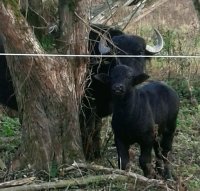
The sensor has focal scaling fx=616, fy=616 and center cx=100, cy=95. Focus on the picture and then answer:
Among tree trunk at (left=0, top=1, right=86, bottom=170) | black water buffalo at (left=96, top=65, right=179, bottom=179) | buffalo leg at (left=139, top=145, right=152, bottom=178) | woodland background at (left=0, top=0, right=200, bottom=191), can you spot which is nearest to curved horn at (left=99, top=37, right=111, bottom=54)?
woodland background at (left=0, top=0, right=200, bottom=191)

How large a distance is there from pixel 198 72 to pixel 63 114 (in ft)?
22.1

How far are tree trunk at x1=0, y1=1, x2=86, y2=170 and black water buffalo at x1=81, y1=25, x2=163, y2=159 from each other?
2.48 ft

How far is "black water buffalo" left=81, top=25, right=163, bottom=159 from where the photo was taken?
25.6 feet

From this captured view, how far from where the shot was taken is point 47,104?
22.2 feet

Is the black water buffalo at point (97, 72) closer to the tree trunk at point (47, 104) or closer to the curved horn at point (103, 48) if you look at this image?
the curved horn at point (103, 48)

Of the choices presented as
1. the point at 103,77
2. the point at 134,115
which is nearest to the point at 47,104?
the point at 103,77

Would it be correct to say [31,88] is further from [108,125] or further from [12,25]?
[108,125]

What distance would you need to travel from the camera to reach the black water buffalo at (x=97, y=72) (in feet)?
25.6

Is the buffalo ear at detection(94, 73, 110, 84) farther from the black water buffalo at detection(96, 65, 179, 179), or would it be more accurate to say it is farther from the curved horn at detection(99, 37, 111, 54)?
the curved horn at detection(99, 37, 111, 54)

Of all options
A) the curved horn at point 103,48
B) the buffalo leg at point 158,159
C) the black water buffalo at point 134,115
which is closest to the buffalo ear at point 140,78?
the black water buffalo at point 134,115

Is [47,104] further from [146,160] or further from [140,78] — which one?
[146,160]

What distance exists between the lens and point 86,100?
8.12 meters

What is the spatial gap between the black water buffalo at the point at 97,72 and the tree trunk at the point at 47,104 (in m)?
0.76

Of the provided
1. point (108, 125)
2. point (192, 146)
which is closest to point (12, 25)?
point (108, 125)
